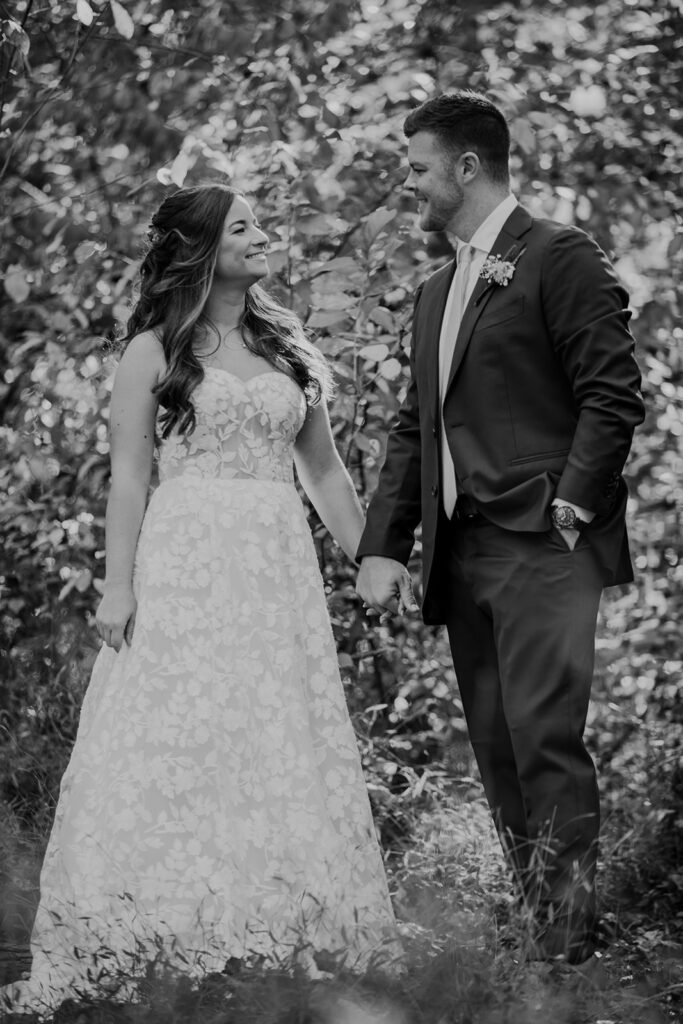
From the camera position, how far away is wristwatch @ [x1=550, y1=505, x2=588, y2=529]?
311 centimetres

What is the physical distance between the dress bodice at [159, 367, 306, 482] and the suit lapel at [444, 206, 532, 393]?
528 mm

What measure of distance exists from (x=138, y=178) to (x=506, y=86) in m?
2.03

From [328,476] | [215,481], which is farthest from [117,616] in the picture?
[328,476]

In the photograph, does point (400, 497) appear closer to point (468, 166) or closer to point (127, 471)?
point (127, 471)

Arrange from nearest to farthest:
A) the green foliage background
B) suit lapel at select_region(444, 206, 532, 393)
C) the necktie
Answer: suit lapel at select_region(444, 206, 532, 393) < the necktie < the green foliage background

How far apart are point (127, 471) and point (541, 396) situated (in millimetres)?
1163

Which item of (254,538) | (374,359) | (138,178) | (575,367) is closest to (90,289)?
(138,178)

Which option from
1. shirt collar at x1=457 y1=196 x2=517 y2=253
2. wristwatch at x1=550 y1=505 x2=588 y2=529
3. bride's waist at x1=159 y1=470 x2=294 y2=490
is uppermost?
shirt collar at x1=457 y1=196 x2=517 y2=253

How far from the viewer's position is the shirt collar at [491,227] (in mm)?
3412

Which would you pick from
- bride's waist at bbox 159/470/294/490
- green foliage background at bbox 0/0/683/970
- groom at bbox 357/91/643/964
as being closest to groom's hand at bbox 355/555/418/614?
groom at bbox 357/91/643/964

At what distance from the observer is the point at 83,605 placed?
5.03 m

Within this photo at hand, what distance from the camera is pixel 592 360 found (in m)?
3.13

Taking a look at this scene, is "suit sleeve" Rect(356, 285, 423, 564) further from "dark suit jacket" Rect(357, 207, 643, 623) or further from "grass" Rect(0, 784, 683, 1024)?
"grass" Rect(0, 784, 683, 1024)

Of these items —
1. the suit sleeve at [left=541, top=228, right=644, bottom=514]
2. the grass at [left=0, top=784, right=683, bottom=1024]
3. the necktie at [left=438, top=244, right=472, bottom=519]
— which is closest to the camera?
the grass at [left=0, top=784, right=683, bottom=1024]
